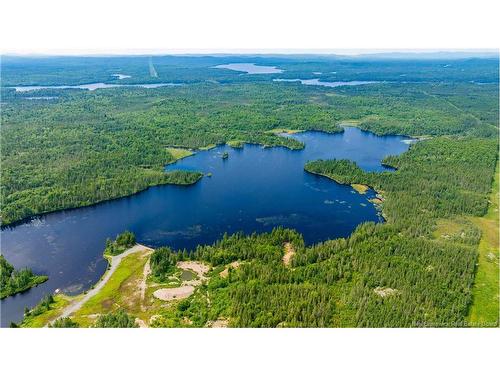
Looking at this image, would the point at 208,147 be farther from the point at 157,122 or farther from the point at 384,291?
the point at 384,291

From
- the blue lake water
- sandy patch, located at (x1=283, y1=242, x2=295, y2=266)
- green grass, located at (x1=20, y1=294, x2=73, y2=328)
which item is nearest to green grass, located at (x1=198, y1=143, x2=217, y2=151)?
the blue lake water

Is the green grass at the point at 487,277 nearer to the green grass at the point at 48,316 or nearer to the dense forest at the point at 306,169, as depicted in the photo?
the dense forest at the point at 306,169

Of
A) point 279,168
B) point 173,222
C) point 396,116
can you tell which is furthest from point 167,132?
point 396,116

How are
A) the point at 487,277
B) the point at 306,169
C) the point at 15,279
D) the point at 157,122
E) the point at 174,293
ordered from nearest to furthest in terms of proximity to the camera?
the point at 174,293
the point at 15,279
the point at 487,277
the point at 306,169
the point at 157,122

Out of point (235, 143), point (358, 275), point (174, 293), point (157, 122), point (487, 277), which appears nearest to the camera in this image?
point (174, 293)

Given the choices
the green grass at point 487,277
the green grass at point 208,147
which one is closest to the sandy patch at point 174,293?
the green grass at point 487,277

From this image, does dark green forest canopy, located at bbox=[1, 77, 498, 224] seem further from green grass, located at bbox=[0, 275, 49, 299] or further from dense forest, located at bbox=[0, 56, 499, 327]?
green grass, located at bbox=[0, 275, 49, 299]

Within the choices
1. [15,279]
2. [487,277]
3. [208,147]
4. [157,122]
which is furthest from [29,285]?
[157,122]

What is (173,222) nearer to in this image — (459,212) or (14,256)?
(14,256)
